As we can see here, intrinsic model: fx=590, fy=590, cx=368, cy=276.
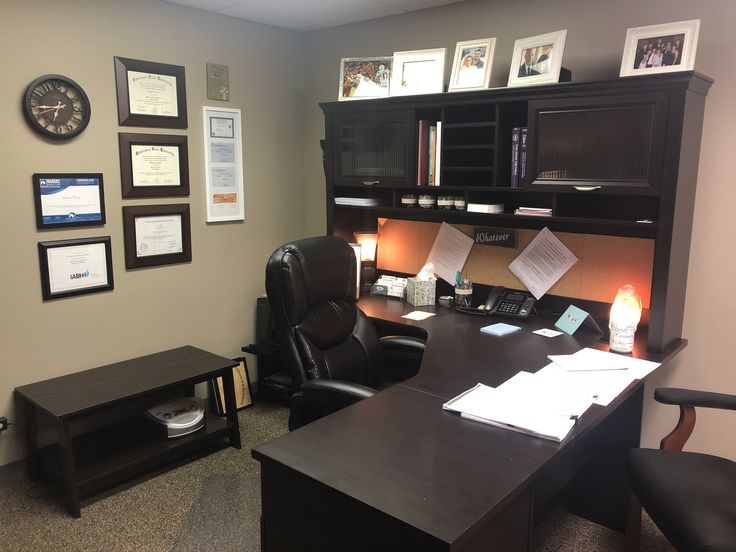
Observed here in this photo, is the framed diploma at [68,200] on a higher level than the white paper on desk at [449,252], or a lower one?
higher

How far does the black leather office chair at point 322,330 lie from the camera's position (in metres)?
2.23

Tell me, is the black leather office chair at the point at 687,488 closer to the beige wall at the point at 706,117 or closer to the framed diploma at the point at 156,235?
the beige wall at the point at 706,117

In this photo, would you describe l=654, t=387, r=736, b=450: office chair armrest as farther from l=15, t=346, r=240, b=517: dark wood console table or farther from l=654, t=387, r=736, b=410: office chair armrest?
l=15, t=346, r=240, b=517: dark wood console table

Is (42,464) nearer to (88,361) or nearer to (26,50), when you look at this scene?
(88,361)

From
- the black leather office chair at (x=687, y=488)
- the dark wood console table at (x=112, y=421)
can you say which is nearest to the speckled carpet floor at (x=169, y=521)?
the dark wood console table at (x=112, y=421)

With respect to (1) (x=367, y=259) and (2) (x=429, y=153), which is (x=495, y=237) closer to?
(2) (x=429, y=153)

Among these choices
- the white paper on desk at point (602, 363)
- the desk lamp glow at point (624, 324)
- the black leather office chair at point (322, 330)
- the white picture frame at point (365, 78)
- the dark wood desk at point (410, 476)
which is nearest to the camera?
the dark wood desk at point (410, 476)

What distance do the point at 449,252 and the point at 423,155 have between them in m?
0.60

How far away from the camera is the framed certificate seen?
119 inches

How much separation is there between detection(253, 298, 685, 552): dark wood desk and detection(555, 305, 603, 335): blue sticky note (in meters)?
0.68

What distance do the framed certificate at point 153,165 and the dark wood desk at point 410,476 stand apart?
74.6 inches

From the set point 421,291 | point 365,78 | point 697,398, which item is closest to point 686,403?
point 697,398

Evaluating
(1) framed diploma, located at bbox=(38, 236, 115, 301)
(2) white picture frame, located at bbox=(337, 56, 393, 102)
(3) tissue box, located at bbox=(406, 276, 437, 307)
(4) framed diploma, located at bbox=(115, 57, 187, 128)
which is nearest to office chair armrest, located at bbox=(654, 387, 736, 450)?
(3) tissue box, located at bbox=(406, 276, 437, 307)

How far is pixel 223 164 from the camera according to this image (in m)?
3.46
